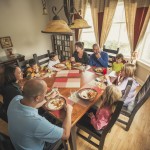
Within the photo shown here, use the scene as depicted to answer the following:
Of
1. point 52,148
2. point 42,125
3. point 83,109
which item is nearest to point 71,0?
point 83,109

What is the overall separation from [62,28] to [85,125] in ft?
4.18

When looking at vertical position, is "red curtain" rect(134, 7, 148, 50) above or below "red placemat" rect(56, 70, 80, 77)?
above

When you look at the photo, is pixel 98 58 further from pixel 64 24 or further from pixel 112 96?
pixel 112 96

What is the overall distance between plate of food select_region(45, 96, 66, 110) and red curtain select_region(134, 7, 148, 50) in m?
2.74

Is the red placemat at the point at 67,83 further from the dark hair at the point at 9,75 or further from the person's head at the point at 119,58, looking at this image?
the person's head at the point at 119,58

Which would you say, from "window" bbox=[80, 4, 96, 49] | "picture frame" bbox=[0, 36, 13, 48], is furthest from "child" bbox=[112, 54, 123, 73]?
"picture frame" bbox=[0, 36, 13, 48]

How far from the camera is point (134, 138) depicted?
182cm

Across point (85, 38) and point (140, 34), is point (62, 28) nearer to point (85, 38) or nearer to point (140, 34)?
point (140, 34)

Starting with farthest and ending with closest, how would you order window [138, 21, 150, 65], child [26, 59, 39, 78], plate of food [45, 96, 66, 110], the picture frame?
the picture frame
window [138, 21, 150, 65]
child [26, 59, 39, 78]
plate of food [45, 96, 66, 110]

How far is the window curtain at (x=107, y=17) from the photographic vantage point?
314cm

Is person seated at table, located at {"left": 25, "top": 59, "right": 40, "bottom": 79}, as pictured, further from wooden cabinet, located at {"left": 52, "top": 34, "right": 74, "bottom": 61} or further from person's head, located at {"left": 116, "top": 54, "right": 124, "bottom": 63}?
wooden cabinet, located at {"left": 52, "top": 34, "right": 74, "bottom": 61}

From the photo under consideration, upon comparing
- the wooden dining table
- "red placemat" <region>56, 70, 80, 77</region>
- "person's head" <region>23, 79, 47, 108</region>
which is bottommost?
the wooden dining table

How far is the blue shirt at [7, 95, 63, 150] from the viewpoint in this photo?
2.95ft

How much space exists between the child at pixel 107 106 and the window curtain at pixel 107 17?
8.80ft
